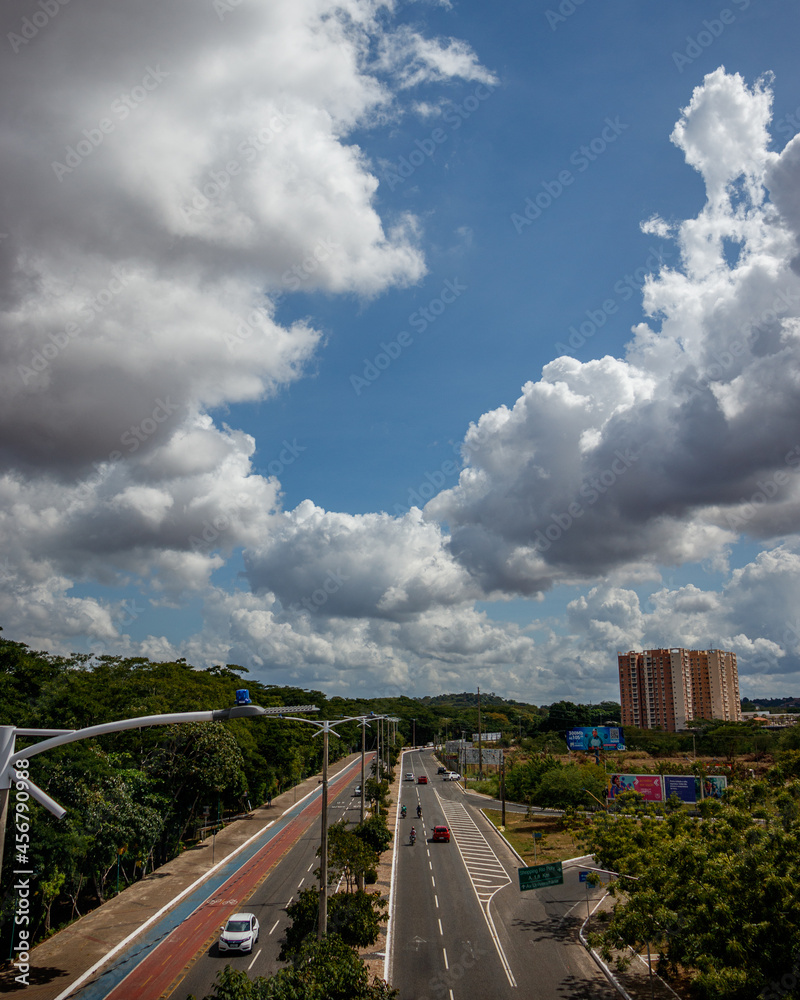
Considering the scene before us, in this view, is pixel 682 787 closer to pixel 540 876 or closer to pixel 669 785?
pixel 669 785

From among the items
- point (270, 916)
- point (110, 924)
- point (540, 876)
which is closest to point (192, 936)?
point (270, 916)

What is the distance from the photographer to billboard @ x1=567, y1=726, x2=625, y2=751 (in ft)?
291

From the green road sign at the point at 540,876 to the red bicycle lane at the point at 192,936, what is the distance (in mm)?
14293

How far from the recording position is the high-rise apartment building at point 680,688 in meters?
180

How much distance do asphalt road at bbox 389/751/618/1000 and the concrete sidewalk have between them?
1242 cm

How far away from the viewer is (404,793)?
8475 cm

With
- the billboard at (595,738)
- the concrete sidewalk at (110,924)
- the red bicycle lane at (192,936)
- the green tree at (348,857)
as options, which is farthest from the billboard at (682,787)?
the green tree at (348,857)

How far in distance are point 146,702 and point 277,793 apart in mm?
39902

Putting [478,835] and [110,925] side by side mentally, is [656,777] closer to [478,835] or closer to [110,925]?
[478,835]

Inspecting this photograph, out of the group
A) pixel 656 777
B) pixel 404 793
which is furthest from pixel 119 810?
pixel 404 793

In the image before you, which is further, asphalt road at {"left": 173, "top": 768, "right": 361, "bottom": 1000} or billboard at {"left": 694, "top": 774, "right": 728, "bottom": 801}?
billboard at {"left": 694, "top": 774, "right": 728, "bottom": 801}

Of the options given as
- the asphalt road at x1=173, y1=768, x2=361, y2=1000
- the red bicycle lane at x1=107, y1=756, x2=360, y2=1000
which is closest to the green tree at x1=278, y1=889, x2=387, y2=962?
the asphalt road at x1=173, y1=768, x2=361, y2=1000

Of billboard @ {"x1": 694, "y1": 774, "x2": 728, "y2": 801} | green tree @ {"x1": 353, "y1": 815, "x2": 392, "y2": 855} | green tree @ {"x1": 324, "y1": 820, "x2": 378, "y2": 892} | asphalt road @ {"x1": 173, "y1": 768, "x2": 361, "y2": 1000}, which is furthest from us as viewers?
billboard @ {"x1": 694, "y1": 774, "x2": 728, "y2": 801}

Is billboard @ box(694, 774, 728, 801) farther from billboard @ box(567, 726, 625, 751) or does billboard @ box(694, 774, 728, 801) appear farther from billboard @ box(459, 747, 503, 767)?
billboard @ box(459, 747, 503, 767)
